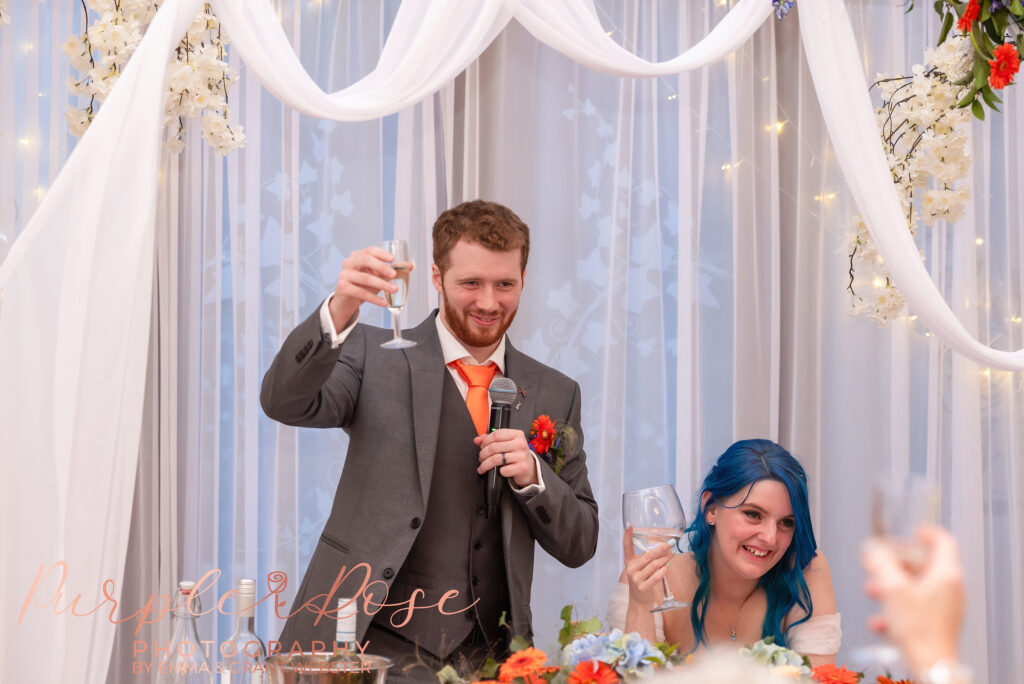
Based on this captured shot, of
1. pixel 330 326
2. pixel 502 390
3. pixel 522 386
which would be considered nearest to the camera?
pixel 330 326

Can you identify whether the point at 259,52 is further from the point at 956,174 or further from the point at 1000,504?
the point at 1000,504

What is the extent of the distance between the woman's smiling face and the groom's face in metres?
0.70

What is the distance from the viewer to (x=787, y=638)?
226 centimetres

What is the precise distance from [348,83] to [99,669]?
7.26 ft

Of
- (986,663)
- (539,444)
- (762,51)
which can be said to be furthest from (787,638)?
(762,51)

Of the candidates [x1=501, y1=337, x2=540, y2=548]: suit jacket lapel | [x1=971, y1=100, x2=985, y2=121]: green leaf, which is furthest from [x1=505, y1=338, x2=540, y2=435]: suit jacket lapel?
[x1=971, y1=100, x2=985, y2=121]: green leaf

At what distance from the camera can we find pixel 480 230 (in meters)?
2.28

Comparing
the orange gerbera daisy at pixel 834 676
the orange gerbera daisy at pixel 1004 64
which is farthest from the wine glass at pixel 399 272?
the orange gerbera daisy at pixel 1004 64

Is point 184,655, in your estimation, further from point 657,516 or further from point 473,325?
point 473,325

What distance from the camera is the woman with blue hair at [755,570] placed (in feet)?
7.41

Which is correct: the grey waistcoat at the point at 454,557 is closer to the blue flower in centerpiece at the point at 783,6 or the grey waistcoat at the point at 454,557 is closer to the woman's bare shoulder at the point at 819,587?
the woman's bare shoulder at the point at 819,587

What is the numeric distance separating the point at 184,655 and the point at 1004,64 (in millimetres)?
1960

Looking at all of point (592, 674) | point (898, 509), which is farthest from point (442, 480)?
point (898, 509)

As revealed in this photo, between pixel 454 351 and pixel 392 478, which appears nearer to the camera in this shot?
pixel 392 478
